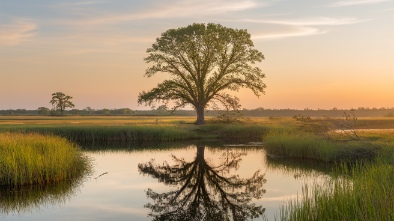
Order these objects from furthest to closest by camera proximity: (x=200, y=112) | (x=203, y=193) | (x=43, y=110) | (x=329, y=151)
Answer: (x=43, y=110) < (x=200, y=112) < (x=329, y=151) < (x=203, y=193)

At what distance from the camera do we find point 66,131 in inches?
1779

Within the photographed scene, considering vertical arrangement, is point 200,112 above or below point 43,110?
below

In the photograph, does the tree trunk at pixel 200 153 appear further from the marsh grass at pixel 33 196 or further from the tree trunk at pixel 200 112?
the tree trunk at pixel 200 112

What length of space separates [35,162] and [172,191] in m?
6.43

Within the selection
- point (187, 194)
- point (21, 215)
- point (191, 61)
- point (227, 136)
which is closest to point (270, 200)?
point (187, 194)

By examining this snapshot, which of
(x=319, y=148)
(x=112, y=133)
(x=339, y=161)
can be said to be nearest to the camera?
(x=339, y=161)

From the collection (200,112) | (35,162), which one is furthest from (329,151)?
(200,112)

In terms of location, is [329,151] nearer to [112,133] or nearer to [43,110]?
[112,133]

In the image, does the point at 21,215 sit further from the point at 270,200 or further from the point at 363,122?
the point at 363,122

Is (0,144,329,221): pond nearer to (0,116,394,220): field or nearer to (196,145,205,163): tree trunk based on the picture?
(196,145,205,163): tree trunk

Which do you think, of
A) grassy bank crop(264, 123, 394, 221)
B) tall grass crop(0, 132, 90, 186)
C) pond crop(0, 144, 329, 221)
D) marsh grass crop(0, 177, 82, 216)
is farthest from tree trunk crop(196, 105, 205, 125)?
marsh grass crop(0, 177, 82, 216)

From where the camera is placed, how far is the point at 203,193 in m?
18.6

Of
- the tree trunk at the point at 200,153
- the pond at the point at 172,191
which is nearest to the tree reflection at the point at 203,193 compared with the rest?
the pond at the point at 172,191

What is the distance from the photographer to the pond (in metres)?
14.9
